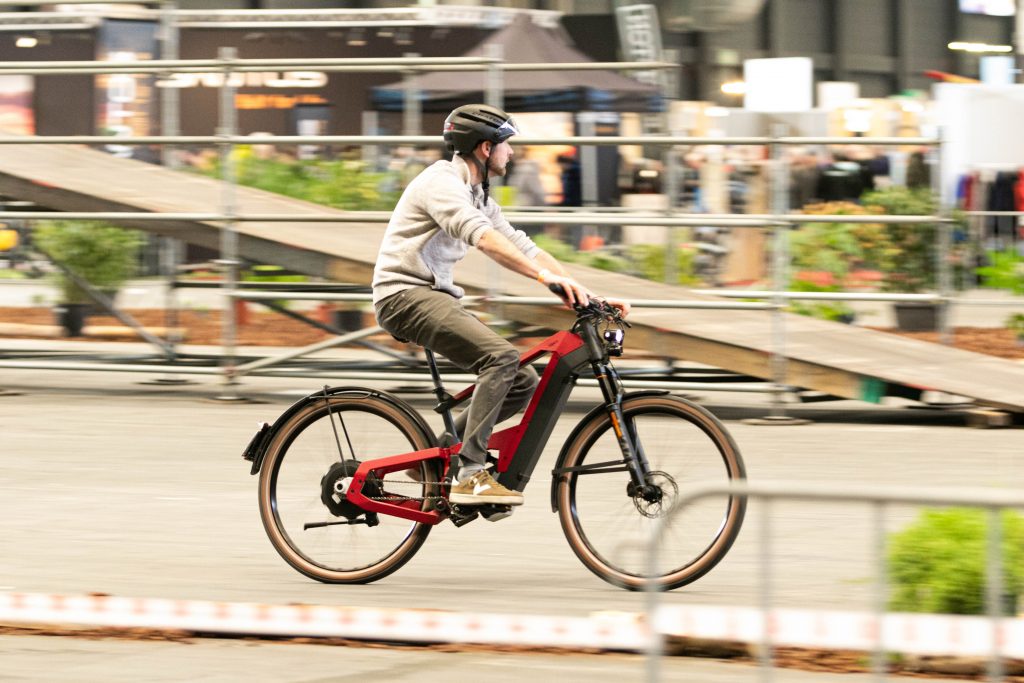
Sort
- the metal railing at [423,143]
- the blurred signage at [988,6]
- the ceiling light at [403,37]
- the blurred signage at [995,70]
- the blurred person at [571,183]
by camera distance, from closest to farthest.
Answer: the metal railing at [423,143] → the blurred person at [571,183] → the ceiling light at [403,37] → the blurred signage at [995,70] → the blurred signage at [988,6]

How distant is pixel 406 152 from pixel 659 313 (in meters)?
2.11

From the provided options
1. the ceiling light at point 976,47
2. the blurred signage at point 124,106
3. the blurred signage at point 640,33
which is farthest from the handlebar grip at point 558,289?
the ceiling light at point 976,47

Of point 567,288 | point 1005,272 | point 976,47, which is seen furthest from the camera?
point 976,47

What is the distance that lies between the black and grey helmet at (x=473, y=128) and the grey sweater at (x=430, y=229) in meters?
0.08

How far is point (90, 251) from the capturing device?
12.8 metres

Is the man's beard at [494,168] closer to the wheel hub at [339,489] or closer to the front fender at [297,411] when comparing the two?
the front fender at [297,411]

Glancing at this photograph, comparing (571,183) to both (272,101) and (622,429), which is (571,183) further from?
(622,429)

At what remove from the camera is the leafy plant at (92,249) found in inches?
502

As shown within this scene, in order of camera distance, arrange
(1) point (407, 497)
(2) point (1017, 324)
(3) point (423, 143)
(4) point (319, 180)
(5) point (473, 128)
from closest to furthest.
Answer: (5) point (473, 128)
(1) point (407, 497)
(3) point (423, 143)
(4) point (319, 180)
(2) point (1017, 324)

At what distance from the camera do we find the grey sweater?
645cm

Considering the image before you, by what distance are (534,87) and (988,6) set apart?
31.6 meters

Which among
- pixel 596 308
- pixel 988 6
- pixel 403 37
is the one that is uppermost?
pixel 988 6

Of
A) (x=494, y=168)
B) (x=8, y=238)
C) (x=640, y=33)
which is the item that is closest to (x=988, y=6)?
(x=640, y=33)

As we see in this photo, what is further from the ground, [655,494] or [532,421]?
[532,421]
